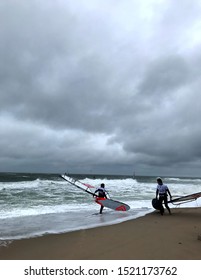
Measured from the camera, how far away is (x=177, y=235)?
7250 millimetres

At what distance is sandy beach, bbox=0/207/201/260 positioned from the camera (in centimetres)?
550

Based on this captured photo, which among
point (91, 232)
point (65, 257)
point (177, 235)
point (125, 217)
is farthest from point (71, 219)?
point (65, 257)

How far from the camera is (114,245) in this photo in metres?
6.36

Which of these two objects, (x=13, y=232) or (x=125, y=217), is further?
(x=125, y=217)

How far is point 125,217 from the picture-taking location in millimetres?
11133

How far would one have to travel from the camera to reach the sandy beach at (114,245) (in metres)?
5.50
